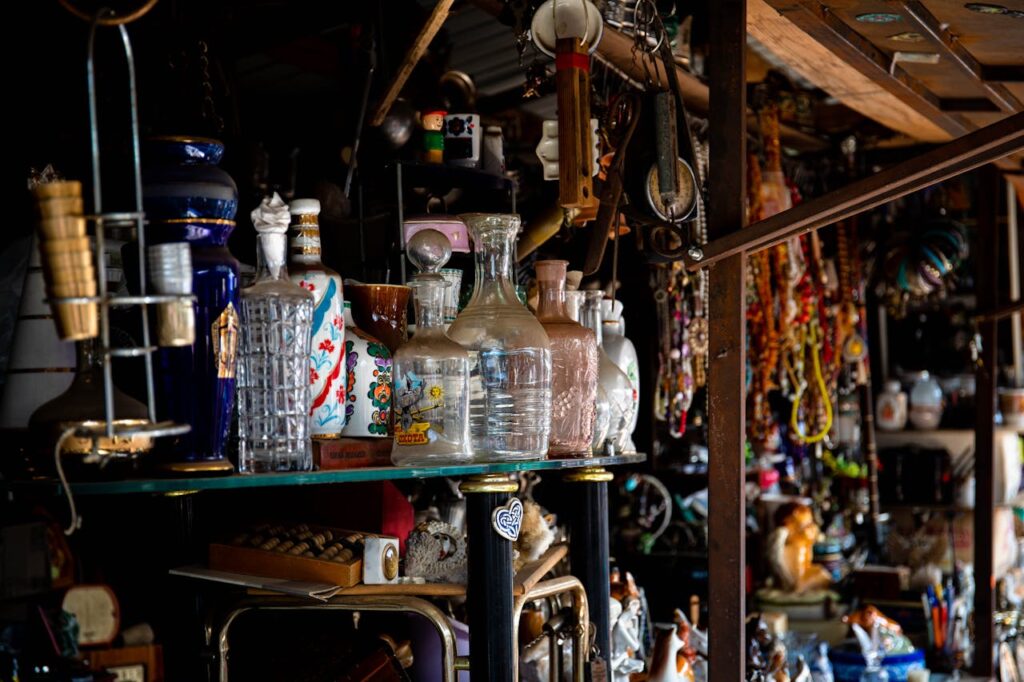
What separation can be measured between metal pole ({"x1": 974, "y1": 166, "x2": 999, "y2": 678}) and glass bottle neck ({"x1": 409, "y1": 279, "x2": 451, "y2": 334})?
12.3 feet

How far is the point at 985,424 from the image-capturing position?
5293 millimetres

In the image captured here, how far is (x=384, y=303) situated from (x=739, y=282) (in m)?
0.86

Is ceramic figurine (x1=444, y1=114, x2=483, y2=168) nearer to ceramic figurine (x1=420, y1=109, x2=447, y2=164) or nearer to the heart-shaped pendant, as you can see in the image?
ceramic figurine (x1=420, y1=109, x2=447, y2=164)

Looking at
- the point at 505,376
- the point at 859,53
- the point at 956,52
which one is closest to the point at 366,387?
the point at 505,376

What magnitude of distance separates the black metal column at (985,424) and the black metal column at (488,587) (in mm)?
3679

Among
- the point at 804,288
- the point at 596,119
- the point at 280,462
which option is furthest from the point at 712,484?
the point at 804,288

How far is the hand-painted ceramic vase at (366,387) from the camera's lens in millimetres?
2148

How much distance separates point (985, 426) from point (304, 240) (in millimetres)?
4118

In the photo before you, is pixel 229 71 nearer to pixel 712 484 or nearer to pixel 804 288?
pixel 712 484

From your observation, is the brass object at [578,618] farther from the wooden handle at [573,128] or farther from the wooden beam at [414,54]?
the wooden beam at [414,54]

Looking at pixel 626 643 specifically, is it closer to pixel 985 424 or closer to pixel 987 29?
pixel 987 29

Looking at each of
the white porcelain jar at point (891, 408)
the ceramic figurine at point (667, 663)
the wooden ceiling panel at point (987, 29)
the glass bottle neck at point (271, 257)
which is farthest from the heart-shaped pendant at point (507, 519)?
the white porcelain jar at point (891, 408)

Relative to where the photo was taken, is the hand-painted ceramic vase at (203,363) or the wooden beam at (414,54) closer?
the hand-painted ceramic vase at (203,363)

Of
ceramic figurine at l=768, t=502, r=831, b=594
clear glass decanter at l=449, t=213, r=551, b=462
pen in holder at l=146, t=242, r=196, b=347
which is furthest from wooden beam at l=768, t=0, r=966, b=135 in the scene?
ceramic figurine at l=768, t=502, r=831, b=594
